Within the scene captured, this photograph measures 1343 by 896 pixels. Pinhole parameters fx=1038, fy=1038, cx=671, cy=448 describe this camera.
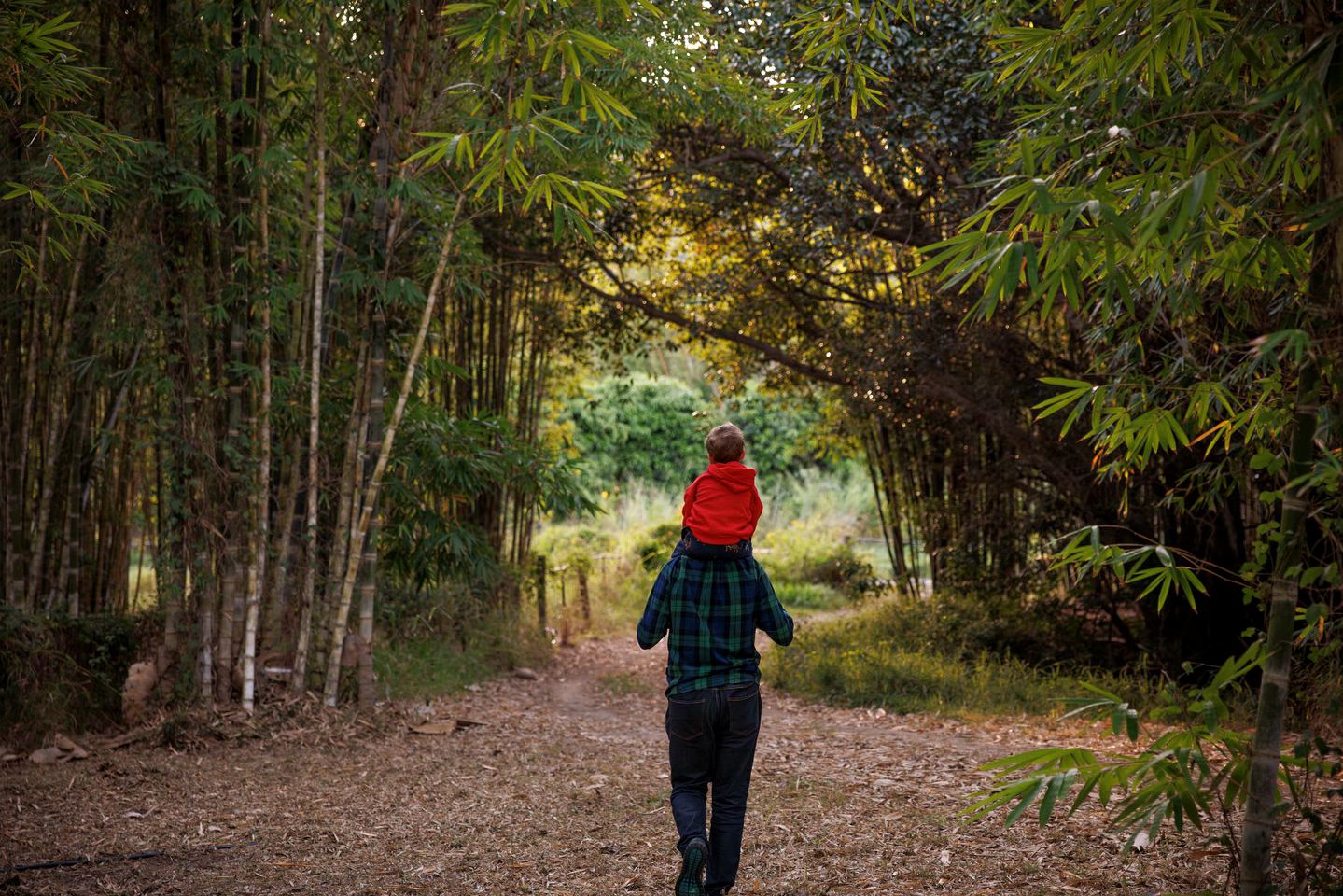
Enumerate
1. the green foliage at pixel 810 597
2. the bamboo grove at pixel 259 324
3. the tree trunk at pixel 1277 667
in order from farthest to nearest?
the green foliage at pixel 810 597
the bamboo grove at pixel 259 324
the tree trunk at pixel 1277 667

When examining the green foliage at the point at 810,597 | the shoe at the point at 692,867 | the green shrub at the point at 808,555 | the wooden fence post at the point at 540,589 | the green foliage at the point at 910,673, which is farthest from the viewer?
the green shrub at the point at 808,555

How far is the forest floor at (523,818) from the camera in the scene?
2.80 meters

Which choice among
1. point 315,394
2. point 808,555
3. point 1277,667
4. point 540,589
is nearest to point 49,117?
point 315,394

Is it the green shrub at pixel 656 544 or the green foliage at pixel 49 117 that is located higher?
the green foliage at pixel 49 117

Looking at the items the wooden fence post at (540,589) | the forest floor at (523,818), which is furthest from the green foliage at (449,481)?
the wooden fence post at (540,589)

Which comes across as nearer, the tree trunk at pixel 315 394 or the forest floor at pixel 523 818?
the forest floor at pixel 523 818

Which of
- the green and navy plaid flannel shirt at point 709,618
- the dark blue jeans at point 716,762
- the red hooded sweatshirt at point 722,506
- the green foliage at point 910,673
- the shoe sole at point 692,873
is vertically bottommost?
the green foliage at point 910,673

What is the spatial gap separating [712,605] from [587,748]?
92.1 inches

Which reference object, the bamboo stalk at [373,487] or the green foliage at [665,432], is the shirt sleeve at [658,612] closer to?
the bamboo stalk at [373,487]

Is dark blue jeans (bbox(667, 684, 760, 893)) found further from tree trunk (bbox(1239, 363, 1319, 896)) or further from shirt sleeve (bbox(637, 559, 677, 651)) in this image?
tree trunk (bbox(1239, 363, 1319, 896))

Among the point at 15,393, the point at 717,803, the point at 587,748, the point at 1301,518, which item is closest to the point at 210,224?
the point at 15,393

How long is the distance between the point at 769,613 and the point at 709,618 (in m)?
0.15

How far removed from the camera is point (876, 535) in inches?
493

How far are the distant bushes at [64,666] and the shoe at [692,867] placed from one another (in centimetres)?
321
